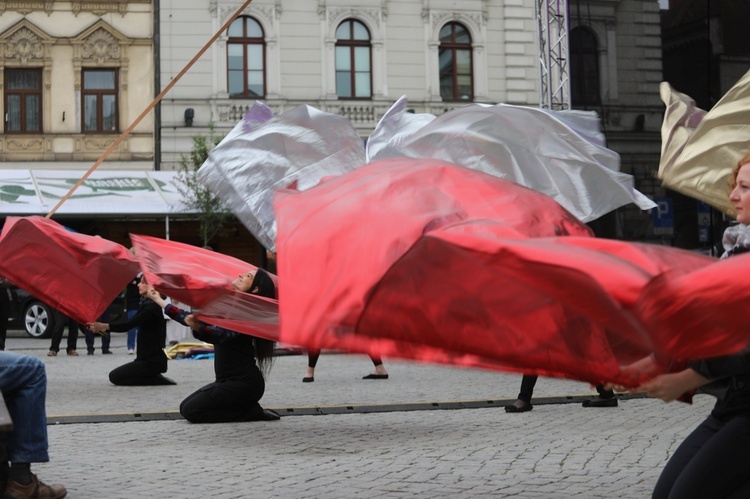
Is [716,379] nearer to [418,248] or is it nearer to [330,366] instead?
[418,248]

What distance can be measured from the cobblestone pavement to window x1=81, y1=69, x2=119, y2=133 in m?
19.3

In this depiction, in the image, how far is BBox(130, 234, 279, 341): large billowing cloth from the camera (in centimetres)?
920

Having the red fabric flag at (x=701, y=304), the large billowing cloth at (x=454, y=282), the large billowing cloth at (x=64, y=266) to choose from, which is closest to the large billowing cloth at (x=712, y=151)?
the large billowing cloth at (x=454, y=282)

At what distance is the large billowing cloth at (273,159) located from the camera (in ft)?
37.1

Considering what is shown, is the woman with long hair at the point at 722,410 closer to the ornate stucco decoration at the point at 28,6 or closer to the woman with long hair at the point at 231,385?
the woman with long hair at the point at 231,385

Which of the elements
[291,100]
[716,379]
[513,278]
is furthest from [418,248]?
[291,100]

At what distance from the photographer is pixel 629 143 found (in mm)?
16531

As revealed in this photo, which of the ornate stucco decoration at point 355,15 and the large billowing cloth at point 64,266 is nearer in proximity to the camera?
the large billowing cloth at point 64,266

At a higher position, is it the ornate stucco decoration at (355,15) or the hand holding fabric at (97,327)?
the ornate stucco decoration at (355,15)

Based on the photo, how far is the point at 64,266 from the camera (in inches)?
486

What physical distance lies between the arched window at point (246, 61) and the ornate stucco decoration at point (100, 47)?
3.24m

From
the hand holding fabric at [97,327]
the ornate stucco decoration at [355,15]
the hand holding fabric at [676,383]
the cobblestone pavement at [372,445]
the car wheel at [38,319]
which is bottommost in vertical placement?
the cobblestone pavement at [372,445]

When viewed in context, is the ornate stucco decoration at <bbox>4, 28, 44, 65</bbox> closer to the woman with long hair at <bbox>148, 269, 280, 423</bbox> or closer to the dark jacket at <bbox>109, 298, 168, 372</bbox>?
the dark jacket at <bbox>109, 298, 168, 372</bbox>

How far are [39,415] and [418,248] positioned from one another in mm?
3029
